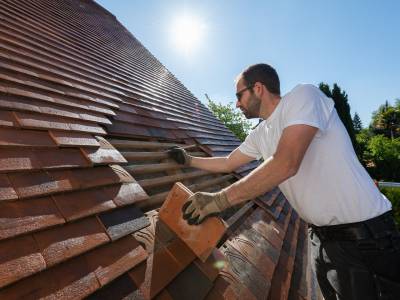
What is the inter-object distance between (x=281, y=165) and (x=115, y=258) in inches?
41.7

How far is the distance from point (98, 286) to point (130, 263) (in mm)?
214

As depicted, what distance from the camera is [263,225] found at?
291cm

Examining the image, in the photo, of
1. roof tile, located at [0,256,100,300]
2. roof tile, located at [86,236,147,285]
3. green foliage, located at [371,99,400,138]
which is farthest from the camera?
green foliage, located at [371,99,400,138]

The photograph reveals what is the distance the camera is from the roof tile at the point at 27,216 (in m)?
1.04

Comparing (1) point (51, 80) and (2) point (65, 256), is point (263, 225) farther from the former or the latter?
(1) point (51, 80)

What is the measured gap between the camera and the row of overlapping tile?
1076 millimetres

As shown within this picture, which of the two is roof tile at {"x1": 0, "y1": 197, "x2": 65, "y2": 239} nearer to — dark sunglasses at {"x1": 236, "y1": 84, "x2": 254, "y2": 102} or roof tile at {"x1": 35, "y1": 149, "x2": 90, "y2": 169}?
roof tile at {"x1": 35, "y1": 149, "x2": 90, "y2": 169}

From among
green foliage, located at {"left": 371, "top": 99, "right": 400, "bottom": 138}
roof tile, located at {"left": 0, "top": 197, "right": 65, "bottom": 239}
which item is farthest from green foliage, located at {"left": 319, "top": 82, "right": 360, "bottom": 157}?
roof tile, located at {"left": 0, "top": 197, "right": 65, "bottom": 239}

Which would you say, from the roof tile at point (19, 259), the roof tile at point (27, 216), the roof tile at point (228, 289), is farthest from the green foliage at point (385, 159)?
the roof tile at point (19, 259)

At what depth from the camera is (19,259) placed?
958 mm

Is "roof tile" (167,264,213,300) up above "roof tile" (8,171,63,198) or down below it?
below

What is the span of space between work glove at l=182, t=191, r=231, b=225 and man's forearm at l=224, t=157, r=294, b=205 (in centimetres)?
12

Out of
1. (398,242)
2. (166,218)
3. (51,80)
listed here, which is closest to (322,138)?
(398,242)

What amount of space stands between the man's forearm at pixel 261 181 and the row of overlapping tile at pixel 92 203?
42cm
